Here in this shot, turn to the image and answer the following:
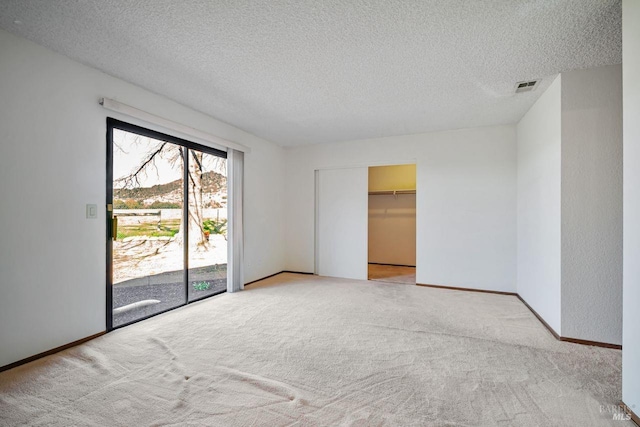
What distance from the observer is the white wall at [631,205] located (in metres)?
1.60

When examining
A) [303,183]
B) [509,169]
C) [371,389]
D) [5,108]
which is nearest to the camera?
[371,389]

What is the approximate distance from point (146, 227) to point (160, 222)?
174 millimetres

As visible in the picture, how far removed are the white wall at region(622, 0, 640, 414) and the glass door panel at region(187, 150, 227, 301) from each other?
4.06 meters

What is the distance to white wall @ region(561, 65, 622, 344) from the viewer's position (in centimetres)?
246

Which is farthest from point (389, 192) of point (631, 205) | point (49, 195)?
point (49, 195)

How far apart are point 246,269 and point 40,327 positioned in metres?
2.66

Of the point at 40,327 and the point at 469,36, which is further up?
the point at 469,36

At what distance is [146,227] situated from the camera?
11.3 ft

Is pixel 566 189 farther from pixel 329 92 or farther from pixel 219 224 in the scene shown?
pixel 219 224

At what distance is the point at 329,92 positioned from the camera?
3158mm

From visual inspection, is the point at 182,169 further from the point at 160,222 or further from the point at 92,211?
the point at 92,211

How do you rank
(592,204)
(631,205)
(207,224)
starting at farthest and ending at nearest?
(207,224) < (592,204) < (631,205)

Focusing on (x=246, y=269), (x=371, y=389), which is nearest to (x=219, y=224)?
(x=246, y=269)

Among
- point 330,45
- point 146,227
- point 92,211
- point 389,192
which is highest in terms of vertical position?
point 330,45
